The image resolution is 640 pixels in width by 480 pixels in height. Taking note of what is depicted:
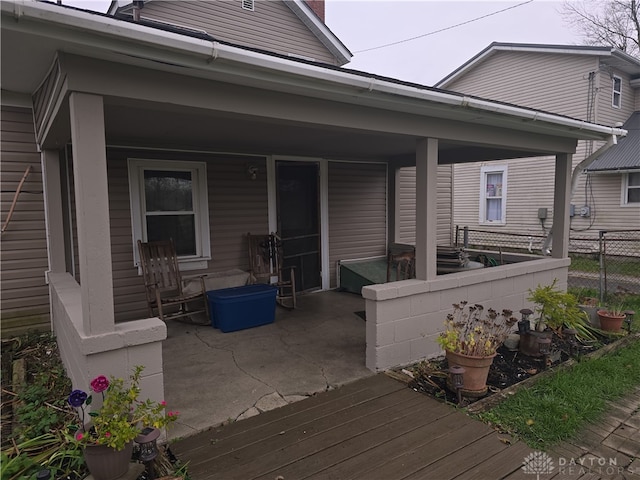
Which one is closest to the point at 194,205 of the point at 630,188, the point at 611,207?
the point at 611,207

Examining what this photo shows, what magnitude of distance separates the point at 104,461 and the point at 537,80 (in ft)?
40.9

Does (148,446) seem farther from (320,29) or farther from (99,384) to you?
(320,29)

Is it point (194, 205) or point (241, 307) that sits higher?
point (194, 205)

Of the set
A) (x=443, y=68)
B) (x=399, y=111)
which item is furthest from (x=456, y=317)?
(x=443, y=68)

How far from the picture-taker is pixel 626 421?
258 cm

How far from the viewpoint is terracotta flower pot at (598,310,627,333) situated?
13.7 feet

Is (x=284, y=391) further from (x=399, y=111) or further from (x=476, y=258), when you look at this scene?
(x=476, y=258)

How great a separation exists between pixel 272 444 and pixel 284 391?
0.63 m

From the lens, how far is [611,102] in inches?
393

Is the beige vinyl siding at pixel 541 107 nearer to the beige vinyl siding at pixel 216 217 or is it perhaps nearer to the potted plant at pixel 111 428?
the beige vinyl siding at pixel 216 217

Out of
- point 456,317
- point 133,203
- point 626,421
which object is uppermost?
point 133,203

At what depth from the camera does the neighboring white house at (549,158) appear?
957 cm
